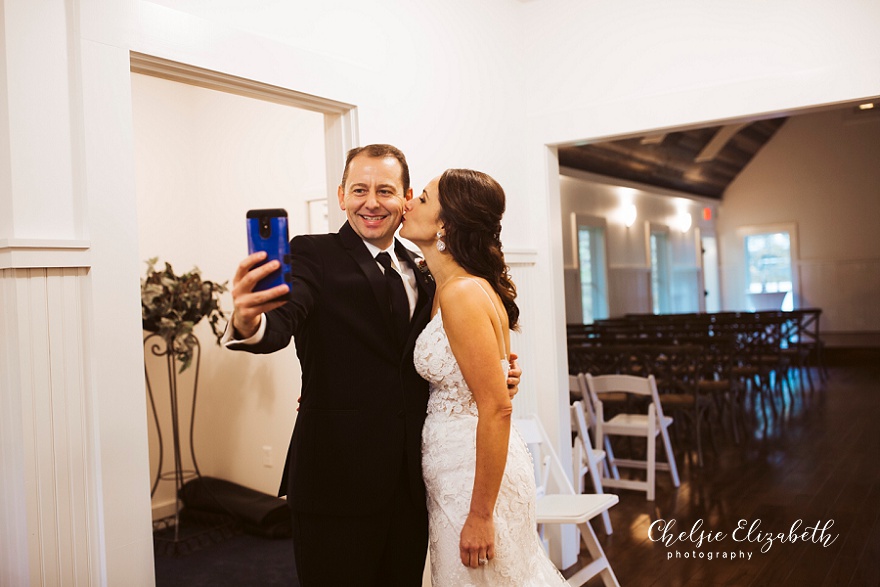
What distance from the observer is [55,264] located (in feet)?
7.34

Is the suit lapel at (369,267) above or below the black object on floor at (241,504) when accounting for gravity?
above

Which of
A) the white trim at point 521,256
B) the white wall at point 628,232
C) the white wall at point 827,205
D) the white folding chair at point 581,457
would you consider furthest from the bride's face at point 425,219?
the white wall at point 827,205

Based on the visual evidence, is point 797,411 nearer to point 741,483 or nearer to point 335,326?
point 741,483

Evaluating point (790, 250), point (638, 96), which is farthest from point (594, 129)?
point (790, 250)

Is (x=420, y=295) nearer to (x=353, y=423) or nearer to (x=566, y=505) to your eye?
(x=353, y=423)

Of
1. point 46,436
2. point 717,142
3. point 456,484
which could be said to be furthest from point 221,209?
point 717,142

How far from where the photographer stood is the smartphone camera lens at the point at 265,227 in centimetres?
139

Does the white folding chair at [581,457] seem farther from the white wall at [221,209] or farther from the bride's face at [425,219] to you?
the bride's face at [425,219]

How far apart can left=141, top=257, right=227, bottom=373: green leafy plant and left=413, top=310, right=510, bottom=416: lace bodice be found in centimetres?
318

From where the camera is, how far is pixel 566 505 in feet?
12.1

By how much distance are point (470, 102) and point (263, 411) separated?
2.76m

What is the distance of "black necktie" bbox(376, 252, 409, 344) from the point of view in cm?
230

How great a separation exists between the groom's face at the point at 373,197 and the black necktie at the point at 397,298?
0.22 ft

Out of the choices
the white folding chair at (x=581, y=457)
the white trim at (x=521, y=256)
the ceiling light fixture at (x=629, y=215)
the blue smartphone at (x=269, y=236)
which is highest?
the ceiling light fixture at (x=629, y=215)
